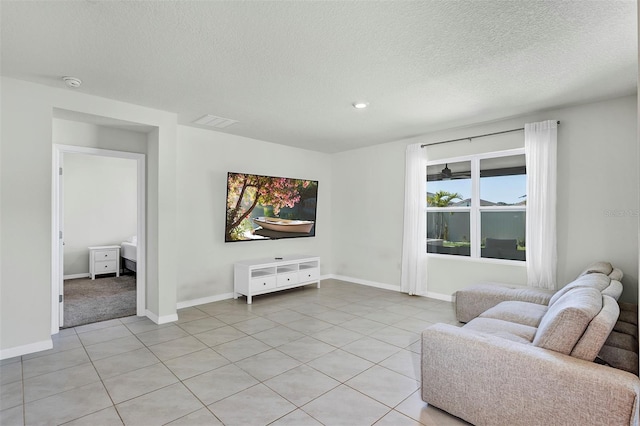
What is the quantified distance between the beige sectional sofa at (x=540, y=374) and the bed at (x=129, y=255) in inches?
243

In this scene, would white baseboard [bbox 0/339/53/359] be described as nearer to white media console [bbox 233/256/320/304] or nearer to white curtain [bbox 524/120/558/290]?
white media console [bbox 233/256/320/304]

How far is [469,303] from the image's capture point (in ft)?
12.4

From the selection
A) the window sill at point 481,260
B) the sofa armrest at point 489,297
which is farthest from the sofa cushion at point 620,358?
the window sill at point 481,260

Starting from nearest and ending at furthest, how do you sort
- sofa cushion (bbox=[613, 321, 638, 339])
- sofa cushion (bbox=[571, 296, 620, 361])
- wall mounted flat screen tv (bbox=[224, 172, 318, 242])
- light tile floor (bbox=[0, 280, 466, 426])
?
sofa cushion (bbox=[571, 296, 620, 361]) → light tile floor (bbox=[0, 280, 466, 426]) → sofa cushion (bbox=[613, 321, 638, 339]) → wall mounted flat screen tv (bbox=[224, 172, 318, 242])

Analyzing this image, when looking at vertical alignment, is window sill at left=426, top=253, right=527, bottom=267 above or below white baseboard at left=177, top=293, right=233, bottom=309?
above

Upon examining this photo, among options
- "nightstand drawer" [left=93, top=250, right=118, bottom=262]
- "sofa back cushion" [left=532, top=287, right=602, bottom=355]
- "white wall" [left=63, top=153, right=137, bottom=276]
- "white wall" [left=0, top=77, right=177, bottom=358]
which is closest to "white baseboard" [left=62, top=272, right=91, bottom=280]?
"white wall" [left=63, top=153, right=137, bottom=276]

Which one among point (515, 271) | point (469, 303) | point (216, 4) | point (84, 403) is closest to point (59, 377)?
point (84, 403)

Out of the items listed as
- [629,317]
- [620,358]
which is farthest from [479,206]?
[620,358]

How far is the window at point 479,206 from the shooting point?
14.1ft

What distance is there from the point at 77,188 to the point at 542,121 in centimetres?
816

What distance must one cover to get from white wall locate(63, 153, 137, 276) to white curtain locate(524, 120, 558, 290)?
7.61 meters

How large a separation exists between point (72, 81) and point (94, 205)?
15.5 feet

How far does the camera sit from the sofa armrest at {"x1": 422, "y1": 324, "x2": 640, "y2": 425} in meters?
1.58

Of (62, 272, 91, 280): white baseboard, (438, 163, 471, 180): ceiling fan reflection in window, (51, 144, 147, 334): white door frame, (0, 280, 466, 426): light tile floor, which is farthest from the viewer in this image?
(62, 272, 91, 280): white baseboard
